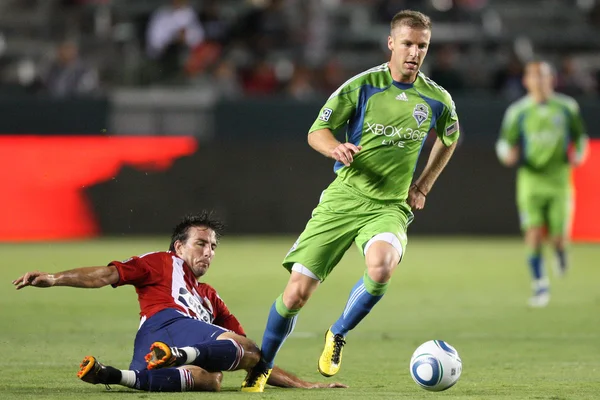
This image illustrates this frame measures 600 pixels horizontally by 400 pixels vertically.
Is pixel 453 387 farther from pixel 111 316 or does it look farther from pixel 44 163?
pixel 44 163

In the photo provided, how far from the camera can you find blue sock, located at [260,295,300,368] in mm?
6859

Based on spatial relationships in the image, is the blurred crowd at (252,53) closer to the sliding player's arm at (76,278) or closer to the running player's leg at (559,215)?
the running player's leg at (559,215)

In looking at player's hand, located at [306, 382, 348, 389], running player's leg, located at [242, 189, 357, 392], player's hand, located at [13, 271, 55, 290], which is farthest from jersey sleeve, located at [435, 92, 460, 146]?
player's hand, located at [13, 271, 55, 290]

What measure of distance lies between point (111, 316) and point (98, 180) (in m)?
8.58

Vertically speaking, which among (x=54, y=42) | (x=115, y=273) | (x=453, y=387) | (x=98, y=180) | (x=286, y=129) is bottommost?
(x=453, y=387)

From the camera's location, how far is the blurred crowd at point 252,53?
20.2m

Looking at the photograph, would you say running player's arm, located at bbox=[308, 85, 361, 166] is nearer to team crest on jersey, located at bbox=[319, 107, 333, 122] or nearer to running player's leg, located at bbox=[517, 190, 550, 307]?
team crest on jersey, located at bbox=[319, 107, 333, 122]

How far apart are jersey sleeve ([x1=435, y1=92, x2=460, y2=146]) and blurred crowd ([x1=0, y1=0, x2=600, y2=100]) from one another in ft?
41.3

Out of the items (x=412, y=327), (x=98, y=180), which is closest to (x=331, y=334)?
(x=412, y=327)

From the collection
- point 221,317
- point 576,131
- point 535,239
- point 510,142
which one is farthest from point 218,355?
point 576,131

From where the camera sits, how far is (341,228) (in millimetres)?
7020

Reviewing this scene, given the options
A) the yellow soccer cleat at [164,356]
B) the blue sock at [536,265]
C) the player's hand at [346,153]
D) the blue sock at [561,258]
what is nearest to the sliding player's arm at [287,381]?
the yellow soccer cleat at [164,356]

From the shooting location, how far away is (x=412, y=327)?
10.1m

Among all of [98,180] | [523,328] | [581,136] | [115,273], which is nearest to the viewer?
[115,273]
